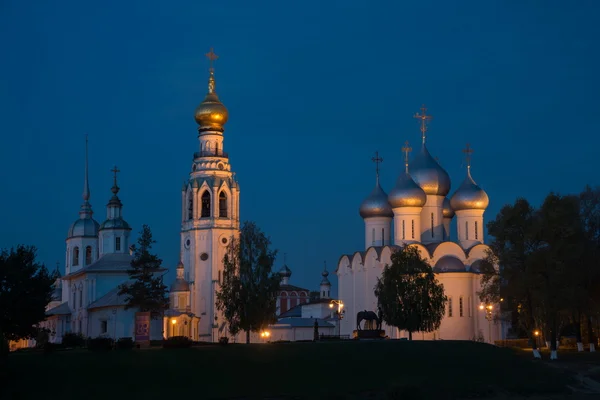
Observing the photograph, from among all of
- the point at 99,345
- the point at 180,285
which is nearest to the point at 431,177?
the point at 180,285

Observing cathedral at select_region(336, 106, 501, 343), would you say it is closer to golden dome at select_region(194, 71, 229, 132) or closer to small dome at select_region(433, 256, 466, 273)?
small dome at select_region(433, 256, 466, 273)

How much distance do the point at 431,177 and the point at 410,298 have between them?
2023cm

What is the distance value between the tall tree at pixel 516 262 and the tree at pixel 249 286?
13.4 m

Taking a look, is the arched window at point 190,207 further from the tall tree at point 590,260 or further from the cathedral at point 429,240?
the tall tree at point 590,260

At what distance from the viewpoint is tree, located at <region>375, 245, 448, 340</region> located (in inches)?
2319

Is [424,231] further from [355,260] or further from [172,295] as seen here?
[172,295]

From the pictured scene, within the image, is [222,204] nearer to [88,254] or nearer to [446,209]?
[446,209]

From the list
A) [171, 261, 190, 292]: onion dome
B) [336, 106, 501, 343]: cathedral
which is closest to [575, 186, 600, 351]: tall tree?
[336, 106, 501, 343]: cathedral

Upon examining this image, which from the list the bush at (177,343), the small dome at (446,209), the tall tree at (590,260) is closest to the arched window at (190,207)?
the small dome at (446,209)

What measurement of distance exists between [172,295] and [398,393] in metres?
42.5

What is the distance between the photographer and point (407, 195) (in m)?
74.9

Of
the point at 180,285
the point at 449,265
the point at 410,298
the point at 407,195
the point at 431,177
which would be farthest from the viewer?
the point at 431,177

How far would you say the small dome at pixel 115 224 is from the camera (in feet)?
276

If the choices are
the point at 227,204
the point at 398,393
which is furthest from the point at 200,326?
the point at 398,393
